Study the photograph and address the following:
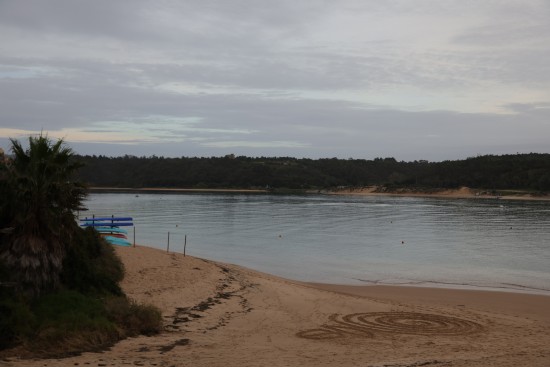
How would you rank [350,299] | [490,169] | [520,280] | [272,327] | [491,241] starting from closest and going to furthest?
[272,327]
[350,299]
[520,280]
[491,241]
[490,169]

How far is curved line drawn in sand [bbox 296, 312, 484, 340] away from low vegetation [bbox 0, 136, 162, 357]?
394 cm

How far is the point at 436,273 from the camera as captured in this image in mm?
25859

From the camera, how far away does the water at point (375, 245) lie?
987 inches

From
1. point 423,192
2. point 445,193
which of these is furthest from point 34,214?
point 423,192

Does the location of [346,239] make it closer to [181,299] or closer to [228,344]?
[181,299]

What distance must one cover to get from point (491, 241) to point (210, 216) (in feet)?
103

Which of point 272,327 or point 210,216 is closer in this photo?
point 272,327

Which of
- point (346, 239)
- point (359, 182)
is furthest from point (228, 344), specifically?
point (359, 182)

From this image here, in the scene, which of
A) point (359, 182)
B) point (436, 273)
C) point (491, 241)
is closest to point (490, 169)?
point (359, 182)

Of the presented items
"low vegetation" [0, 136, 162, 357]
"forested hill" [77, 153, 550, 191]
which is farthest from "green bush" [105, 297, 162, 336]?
"forested hill" [77, 153, 550, 191]

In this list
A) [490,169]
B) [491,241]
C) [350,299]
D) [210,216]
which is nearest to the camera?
[350,299]

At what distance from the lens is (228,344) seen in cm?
1061

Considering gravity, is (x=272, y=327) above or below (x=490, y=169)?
below

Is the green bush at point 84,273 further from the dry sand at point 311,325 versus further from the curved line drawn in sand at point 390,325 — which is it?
the curved line drawn in sand at point 390,325
